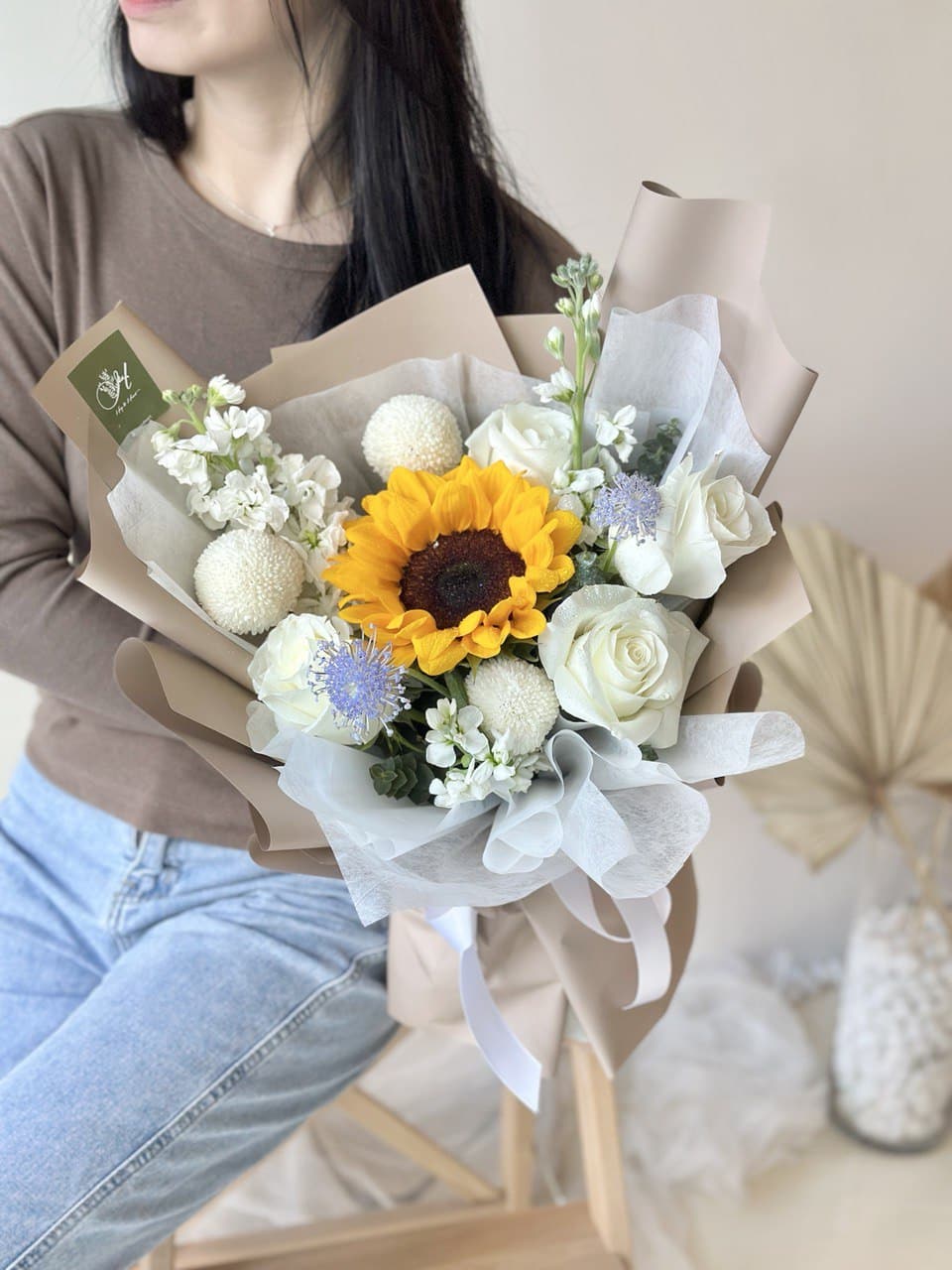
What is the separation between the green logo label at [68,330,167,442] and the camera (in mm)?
646

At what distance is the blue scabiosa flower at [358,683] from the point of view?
1.80ft

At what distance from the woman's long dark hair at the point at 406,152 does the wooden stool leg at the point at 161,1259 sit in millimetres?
794

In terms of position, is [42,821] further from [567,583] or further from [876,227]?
[876,227]

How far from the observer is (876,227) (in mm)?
1353

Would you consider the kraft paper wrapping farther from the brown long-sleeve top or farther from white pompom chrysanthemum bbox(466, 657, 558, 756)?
the brown long-sleeve top

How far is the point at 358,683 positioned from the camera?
547mm

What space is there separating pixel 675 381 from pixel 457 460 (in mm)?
142

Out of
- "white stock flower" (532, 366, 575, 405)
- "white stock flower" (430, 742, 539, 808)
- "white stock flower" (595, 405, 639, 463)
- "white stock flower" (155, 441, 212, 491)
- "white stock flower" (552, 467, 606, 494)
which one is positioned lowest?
"white stock flower" (430, 742, 539, 808)

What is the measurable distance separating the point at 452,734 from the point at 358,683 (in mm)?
76

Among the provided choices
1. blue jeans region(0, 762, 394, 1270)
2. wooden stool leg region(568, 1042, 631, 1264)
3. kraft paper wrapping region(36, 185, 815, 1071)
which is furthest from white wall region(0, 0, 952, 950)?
wooden stool leg region(568, 1042, 631, 1264)

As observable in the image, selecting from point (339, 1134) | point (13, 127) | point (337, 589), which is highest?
point (13, 127)

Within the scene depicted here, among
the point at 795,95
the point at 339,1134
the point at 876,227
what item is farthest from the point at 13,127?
the point at 339,1134

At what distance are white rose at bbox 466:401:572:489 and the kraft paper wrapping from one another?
0.29 ft

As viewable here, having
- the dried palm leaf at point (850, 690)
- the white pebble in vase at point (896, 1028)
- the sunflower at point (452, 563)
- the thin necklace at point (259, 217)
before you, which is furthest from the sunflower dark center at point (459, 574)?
the white pebble in vase at point (896, 1028)
